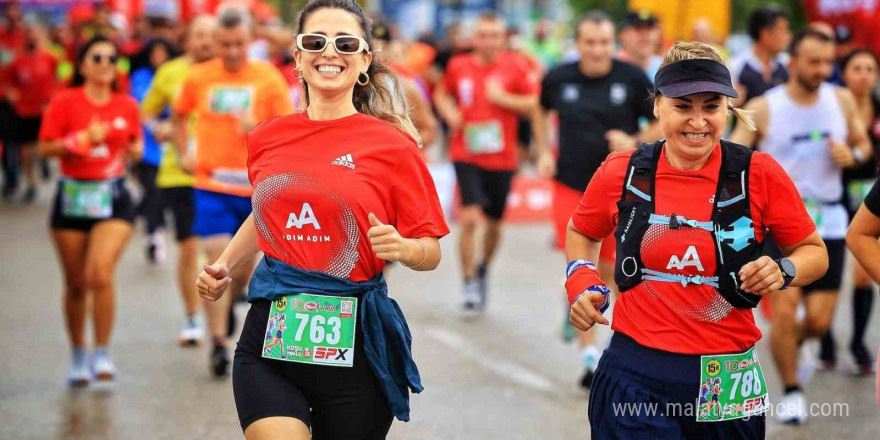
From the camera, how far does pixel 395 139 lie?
14.3 feet

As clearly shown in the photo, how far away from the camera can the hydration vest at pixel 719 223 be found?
13.4 ft

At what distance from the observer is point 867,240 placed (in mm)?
4570

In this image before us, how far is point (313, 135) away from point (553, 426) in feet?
10.8

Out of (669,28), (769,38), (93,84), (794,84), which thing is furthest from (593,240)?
(669,28)

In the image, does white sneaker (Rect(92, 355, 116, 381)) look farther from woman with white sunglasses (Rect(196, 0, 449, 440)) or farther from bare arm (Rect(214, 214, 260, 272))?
woman with white sunglasses (Rect(196, 0, 449, 440))

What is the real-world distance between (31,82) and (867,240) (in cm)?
1575

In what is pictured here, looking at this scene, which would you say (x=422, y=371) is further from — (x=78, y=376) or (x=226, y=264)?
(x=226, y=264)

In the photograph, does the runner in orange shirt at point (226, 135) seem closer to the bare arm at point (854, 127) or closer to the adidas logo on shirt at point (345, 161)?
the bare arm at point (854, 127)

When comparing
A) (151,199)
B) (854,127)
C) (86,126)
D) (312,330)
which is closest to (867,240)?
(312,330)

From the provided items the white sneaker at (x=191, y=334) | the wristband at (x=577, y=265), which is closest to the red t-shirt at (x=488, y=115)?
the white sneaker at (x=191, y=334)

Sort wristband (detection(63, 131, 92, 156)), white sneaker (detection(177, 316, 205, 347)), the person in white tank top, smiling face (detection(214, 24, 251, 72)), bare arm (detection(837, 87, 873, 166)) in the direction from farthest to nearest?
white sneaker (detection(177, 316, 205, 347)) → smiling face (detection(214, 24, 251, 72)) → wristband (detection(63, 131, 92, 156)) → bare arm (detection(837, 87, 873, 166)) → the person in white tank top

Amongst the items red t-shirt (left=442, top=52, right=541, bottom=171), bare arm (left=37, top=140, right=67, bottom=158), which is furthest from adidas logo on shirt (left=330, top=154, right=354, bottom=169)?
red t-shirt (left=442, top=52, right=541, bottom=171)

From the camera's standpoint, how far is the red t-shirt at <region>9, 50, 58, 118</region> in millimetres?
18422

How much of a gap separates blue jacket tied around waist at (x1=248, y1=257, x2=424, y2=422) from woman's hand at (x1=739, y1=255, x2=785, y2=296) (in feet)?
3.73
